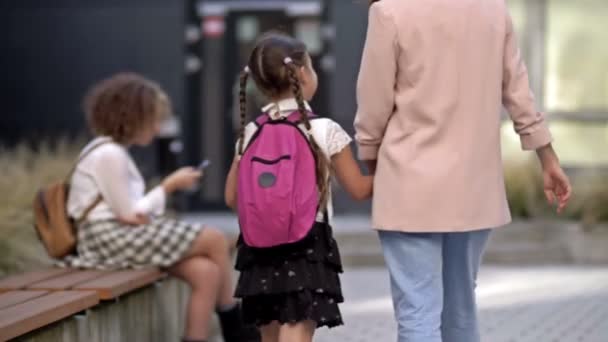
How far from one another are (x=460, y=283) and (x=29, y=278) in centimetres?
223

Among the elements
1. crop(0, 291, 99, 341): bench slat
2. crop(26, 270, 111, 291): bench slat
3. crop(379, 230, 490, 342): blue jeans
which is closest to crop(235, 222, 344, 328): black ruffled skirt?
crop(379, 230, 490, 342): blue jeans

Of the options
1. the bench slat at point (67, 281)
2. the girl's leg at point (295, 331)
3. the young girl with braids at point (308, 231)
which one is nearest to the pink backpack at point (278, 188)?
the young girl with braids at point (308, 231)

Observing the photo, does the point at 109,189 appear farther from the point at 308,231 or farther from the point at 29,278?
the point at 308,231

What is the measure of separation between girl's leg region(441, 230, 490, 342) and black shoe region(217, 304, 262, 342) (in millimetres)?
1653

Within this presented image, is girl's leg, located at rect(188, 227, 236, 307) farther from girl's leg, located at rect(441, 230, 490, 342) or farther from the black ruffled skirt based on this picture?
girl's leg, located at rect(441, 230, 490, 342)

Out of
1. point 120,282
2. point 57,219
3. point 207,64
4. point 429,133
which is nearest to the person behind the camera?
point 429,133

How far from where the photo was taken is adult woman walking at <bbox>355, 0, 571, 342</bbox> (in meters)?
→ 4.30

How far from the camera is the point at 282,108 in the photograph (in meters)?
4.62

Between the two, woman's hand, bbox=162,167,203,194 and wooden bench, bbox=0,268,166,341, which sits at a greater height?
woman's hand, bbox=162,167,203,194

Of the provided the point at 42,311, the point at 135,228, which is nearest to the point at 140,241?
the point at 135,228

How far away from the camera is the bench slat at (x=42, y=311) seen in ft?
14.8

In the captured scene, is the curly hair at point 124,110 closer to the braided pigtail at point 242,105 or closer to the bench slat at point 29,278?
the bench slat at point 29,278

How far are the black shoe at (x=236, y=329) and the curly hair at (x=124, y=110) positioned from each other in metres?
0.95

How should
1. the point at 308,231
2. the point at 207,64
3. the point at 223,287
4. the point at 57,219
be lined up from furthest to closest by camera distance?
the point at 207,64 → the point at 223,287 → the point at 57,219 → the point at 308,231
